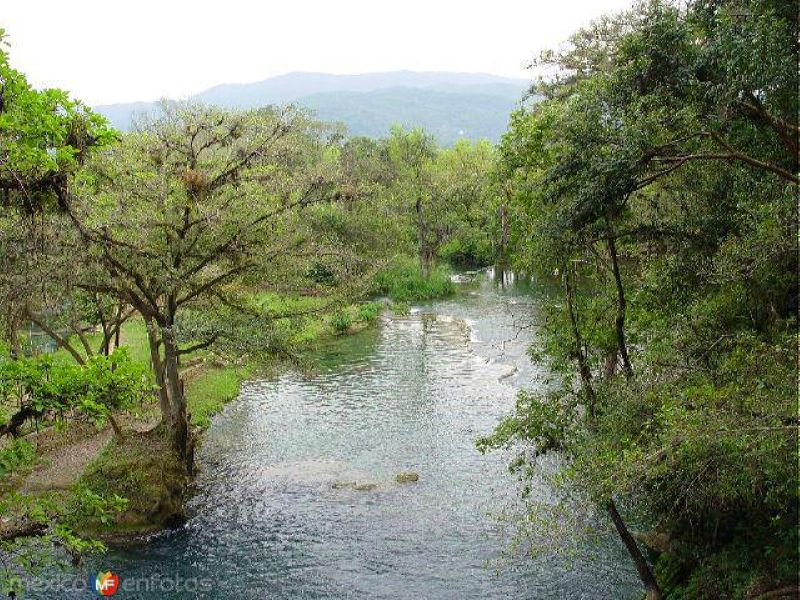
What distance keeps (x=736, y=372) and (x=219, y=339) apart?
16871 millimetres

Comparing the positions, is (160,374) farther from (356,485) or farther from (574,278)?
(574,278)

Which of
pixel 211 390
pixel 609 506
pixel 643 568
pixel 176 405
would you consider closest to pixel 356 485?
pixel 176 405

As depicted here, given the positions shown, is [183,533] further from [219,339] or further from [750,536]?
[750,536]

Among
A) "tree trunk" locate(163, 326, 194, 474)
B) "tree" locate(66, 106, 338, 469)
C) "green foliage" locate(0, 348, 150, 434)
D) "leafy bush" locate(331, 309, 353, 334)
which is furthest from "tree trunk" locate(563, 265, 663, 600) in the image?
"leafy bush" locate(331, 309, 353, 334)

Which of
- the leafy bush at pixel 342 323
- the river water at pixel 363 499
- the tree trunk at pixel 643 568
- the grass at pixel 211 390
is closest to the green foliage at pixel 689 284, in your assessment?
the tree trunk at pixel 643 568

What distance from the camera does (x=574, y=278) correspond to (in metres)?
19.0

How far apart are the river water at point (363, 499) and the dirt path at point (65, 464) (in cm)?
442

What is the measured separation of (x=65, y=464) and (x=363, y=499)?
1200 cm

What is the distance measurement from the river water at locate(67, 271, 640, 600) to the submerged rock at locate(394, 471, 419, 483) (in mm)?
263

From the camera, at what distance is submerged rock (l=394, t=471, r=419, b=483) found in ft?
84.1

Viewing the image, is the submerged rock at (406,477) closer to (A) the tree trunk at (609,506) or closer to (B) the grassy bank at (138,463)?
(B) the grassy bank at (138,463)

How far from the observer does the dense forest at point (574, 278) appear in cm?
1148

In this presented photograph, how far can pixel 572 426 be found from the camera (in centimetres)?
1775

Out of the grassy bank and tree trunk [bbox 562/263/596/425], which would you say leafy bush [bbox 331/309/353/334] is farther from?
tree trunk [bbox 562/263/596/425]
